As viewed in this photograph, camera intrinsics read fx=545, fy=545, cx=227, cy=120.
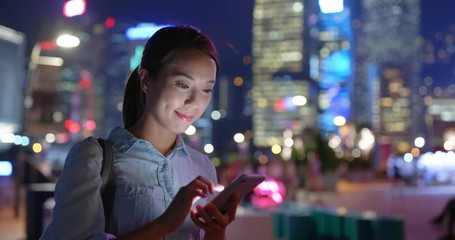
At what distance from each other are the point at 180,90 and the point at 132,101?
0.96 feet

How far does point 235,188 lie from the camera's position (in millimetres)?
1529

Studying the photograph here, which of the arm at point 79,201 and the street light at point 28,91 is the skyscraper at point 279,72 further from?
the arm at point 79,201

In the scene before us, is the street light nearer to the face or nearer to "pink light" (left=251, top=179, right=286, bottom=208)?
"pink light" (left=251, top=179, right=286, bottom=208)

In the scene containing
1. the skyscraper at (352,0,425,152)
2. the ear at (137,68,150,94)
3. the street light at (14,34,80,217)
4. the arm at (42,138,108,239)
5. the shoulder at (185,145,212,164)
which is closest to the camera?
the arm at (42,138,108,239)

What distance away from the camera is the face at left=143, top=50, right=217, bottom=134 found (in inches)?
67.8

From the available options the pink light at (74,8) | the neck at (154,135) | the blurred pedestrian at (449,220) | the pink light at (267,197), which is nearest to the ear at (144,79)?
the neck at (154,135)

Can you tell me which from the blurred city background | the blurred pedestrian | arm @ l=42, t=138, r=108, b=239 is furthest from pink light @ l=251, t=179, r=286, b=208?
arm @ l=42, t=138, r=108, b=239

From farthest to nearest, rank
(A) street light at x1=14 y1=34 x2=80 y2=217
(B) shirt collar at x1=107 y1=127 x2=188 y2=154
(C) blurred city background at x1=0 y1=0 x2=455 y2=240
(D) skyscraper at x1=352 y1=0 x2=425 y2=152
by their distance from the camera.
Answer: (D) skyscraper at x1=352 y1=0 x2=425 y2=152
(A) street light at x1=14 y1=34 x2=80 y2=217
(C) blurred city background at x1=0 y1=0 x2=455 y2=240
(B) shirt collar at x1=107 y1=127 x2=188 y2=154

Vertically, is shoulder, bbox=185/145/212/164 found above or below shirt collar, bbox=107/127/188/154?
below

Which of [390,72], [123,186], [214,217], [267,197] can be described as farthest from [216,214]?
[390,72]

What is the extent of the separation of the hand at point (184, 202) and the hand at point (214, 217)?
0.19ft

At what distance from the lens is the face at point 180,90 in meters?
1.72

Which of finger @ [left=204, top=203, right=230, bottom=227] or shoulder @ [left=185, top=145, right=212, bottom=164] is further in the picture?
shoulder @ [left=185, top=145, right=212, bottom=164]

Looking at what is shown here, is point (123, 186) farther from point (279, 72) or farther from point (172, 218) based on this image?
point (279, 72)
